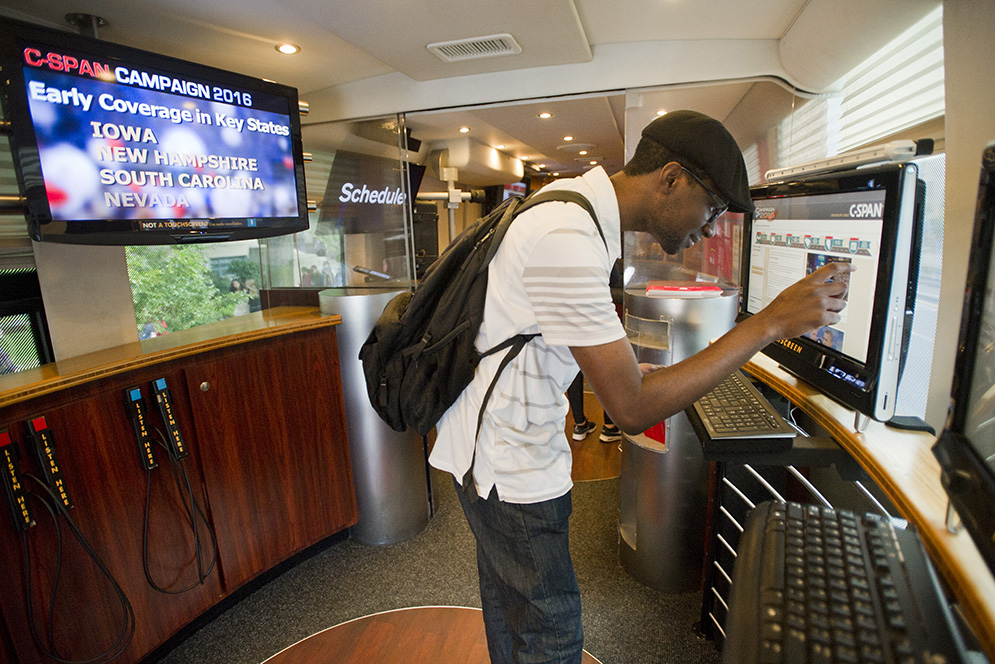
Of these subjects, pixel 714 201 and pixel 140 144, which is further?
pixel 140 144

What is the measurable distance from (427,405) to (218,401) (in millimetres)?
1207

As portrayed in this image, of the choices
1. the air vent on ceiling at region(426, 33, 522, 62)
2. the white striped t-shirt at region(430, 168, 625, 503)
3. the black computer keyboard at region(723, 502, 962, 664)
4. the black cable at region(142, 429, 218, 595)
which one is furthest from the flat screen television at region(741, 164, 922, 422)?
the black cable at region(142, 429, 218, 595)

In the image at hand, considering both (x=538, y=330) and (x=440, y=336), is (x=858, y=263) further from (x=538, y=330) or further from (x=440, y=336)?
(x=440, y=336)

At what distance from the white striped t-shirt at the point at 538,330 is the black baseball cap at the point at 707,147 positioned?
0.15m

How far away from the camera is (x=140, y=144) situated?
5.57 feet

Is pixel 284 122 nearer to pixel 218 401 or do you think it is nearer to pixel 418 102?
pixel 418 102

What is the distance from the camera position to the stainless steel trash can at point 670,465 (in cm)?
188

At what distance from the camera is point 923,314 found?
1.40 metres

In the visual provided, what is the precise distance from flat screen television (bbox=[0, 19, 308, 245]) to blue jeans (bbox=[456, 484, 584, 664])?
4.98ft

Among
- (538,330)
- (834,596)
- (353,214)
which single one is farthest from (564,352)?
(353,214)

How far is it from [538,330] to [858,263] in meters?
0.66

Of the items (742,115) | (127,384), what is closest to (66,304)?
(127,384)

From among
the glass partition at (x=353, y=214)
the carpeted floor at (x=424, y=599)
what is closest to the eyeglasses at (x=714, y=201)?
the carpeted floor at (x=424, y=599)

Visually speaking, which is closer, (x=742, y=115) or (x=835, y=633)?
(x=835, y=633)
